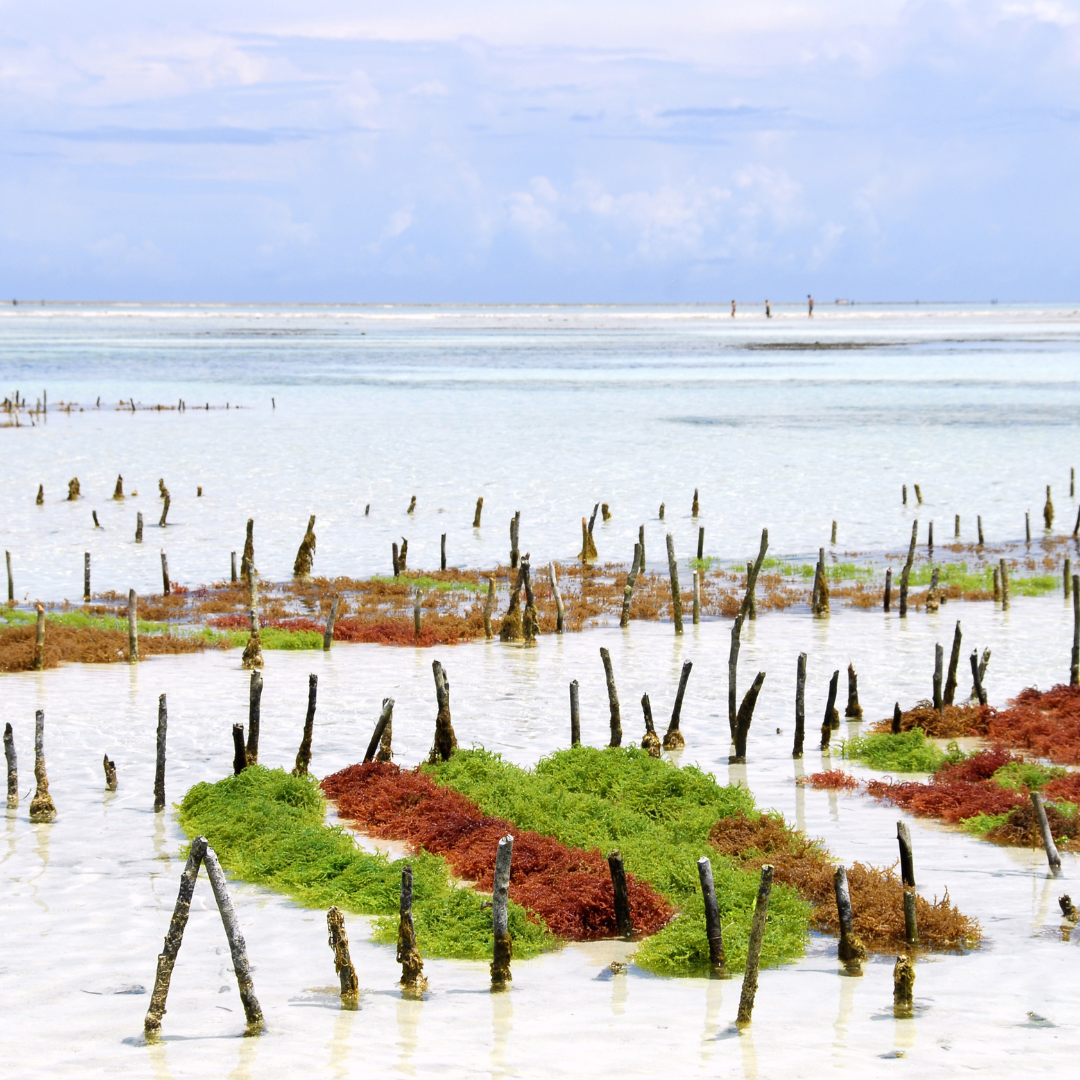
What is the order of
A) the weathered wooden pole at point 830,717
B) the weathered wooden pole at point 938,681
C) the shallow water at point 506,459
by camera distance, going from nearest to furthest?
the weathered wooden pole at point 830,717 < the weathered wooden pole at point 938,681 < the shallow water at point 506,459

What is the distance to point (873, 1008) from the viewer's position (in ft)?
33.7

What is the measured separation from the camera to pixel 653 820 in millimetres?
14492

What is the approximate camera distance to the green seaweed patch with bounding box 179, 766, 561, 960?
38.0 ft

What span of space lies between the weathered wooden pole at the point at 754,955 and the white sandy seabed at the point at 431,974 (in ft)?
0.47

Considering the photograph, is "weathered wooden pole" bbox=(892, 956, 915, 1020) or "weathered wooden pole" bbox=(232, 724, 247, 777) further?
"weathered wooden pole" bbox=(232, 724, 247, 777)

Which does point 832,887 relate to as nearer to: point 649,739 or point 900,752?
point 649,739

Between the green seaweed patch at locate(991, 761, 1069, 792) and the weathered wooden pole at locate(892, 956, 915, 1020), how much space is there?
18.9 ft

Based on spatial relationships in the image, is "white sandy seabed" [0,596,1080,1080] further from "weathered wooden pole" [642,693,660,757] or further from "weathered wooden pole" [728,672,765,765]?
"weathered wooden pole" [642,693,660,757]

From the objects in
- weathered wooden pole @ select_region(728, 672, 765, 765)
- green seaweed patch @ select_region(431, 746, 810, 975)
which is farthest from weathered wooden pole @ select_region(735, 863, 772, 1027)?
weathered wooden pole @ select_region(728, 672, 765, 765)

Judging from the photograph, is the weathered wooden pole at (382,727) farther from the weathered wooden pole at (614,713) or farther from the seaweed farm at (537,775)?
the weathered wooden pole at (614,713)

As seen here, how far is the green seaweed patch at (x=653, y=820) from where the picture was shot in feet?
36.9

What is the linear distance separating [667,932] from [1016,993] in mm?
2852

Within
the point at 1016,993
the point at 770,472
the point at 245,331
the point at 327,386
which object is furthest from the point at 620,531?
the point at 245,331

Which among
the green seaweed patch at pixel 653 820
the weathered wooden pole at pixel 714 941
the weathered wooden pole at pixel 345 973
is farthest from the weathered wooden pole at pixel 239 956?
the weathered wooden pole at pixel 714 941
